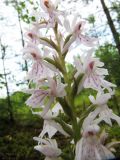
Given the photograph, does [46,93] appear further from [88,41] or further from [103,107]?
[88,41]

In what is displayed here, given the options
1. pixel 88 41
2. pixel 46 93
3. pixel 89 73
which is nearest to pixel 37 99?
pixel 46 93

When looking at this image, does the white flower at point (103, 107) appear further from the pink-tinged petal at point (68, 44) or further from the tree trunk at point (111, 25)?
the tree trunk at point (111, 25)

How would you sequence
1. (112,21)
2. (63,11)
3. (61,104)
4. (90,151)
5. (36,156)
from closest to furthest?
(90,151), (61,104), (63,11), (36,156), (112,21)

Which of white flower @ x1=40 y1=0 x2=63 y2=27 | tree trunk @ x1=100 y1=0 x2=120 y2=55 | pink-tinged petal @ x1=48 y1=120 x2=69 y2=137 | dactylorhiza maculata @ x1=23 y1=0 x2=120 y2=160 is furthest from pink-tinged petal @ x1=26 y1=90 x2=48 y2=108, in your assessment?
tree trunk @ x1=100 y1=0 x2=120 y2=55

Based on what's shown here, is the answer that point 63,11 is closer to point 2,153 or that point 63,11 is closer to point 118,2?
point 2,153

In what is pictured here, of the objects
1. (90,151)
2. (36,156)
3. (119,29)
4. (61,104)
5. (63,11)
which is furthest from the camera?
(119,29)

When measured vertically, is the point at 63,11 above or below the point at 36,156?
above

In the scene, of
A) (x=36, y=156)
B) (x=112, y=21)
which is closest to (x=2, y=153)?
(x=36, y=156)

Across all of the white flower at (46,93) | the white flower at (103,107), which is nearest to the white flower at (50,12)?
the white flower at (46,93)

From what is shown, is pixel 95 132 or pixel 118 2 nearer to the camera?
pixel 95 132
